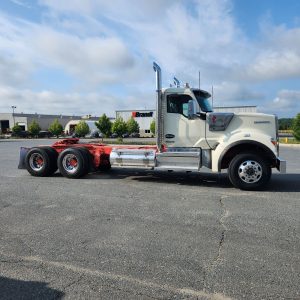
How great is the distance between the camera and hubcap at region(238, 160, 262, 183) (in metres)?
9.23

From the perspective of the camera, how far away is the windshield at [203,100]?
10349 millimetres

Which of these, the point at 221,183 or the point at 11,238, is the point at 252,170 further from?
the point at 11,238

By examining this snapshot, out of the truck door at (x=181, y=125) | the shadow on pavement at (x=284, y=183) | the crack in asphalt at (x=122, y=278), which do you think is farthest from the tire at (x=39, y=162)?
the crack in asphalt at (x=122, y=278)

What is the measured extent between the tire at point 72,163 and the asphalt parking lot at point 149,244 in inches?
74.1

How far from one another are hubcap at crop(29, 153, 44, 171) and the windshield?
548 centimetres

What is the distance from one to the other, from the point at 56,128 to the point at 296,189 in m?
70.1

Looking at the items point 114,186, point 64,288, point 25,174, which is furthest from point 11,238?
point 25,174

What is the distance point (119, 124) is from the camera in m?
55.6

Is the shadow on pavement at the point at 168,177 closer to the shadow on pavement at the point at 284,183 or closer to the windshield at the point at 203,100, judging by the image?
the shadow on pavement at the point at 284,183

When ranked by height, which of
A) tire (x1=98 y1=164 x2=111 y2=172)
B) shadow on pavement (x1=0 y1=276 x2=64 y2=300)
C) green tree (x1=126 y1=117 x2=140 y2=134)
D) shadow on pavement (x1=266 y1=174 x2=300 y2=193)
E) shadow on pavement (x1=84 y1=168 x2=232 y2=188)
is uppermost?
green tree (x1=126 y1=117 x2=140 y2=134)

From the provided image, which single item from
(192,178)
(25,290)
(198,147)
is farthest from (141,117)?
(25,290)

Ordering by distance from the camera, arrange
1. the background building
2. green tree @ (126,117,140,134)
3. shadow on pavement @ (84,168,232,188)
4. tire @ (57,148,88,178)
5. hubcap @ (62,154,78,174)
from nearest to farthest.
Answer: shadow on pavement @ (84,168,232,188) → tire @ (57,148,88,178) → hubcap @ (62,154,78,174) → green tree @ (126,117,140,134) → the background building

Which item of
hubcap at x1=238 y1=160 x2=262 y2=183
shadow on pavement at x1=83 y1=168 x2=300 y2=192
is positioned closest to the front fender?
hubcap at x1=238 y1=160 x2=262 y2=183

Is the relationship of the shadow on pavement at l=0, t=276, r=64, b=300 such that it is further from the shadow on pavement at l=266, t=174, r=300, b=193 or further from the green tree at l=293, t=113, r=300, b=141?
the green tree at l=293, t=113, r=300, b=141
